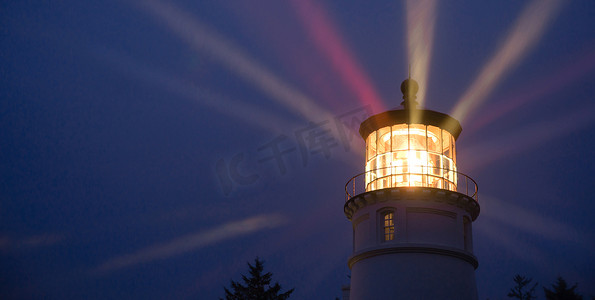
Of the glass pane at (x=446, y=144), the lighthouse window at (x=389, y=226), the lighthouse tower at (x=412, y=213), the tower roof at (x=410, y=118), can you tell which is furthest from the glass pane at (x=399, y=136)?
the lighthouse window at (x=389, y=226)

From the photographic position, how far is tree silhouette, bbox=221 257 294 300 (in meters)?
39.2

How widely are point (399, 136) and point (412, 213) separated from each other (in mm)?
2763

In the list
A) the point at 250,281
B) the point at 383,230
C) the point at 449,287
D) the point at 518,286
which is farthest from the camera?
the point at 518,286

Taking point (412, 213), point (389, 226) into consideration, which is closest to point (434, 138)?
point (412, 213)

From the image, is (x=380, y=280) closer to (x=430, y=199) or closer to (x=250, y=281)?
(x=430, y=199)

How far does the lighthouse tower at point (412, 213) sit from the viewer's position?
57.2ft

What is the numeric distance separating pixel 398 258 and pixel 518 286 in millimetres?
46513

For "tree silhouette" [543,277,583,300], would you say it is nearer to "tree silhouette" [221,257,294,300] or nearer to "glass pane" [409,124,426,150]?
"tree silhouette" [221,257,294,300]

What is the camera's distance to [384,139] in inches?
773

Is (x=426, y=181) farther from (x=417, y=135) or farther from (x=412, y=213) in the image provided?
(x=417, y=135)

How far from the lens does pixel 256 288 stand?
1563 inches

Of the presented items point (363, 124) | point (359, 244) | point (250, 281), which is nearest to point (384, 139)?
point (363, 124)

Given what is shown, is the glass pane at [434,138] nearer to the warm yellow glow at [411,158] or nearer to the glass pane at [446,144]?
the warm yellow glow at [411,158]

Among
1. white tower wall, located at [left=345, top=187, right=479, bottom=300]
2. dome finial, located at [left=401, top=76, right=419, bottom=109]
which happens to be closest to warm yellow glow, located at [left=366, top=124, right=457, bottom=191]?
white tower wall, located at [left=345, top=187, right=479, bottom=300]
